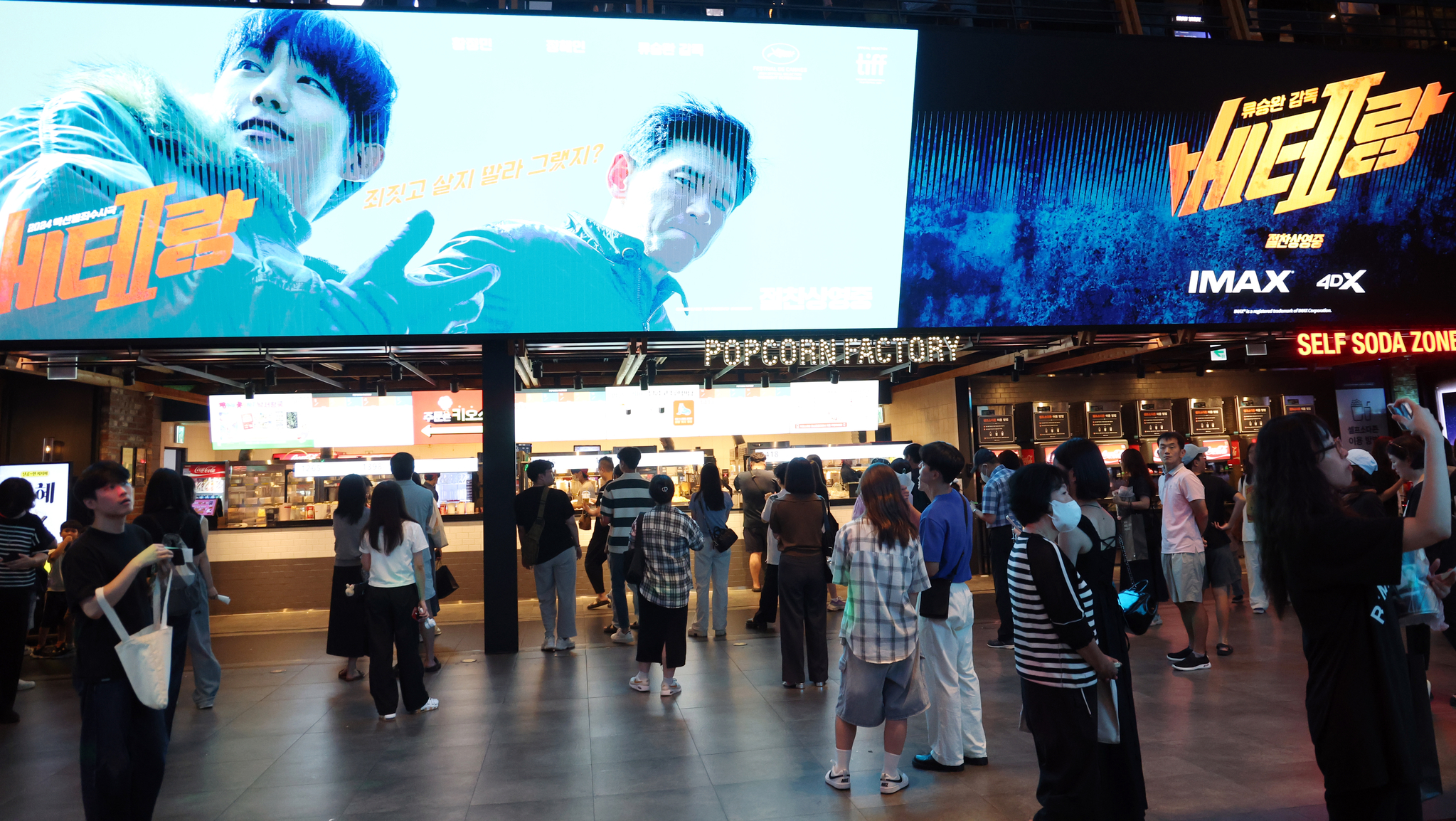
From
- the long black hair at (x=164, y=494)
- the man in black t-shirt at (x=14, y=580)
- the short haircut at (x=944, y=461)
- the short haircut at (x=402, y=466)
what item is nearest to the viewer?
the short haircut at (x=944, y=461)

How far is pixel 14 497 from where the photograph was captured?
6012 millimetres

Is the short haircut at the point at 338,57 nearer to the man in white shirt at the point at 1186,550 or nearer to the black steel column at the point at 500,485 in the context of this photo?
the black steel column at the point at 500,485

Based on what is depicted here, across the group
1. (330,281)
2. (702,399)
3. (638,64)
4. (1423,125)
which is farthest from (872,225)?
(1423,125)

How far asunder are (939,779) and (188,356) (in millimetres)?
8197

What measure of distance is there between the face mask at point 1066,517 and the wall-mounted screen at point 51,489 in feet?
31.2

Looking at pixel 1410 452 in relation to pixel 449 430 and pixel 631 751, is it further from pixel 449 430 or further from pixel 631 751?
pixel 449 430

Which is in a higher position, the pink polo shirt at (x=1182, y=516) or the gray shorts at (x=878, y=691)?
the pink polo shirt at (x=1182, y=516)

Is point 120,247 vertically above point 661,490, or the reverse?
point 120,247

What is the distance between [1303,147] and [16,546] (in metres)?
11.6

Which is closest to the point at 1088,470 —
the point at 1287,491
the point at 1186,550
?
the point at 1287,491

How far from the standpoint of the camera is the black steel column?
780 centimetres

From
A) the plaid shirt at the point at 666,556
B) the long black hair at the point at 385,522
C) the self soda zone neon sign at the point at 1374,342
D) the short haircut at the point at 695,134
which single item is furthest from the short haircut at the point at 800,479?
the self soda zone neon sign at the point at 1374,342

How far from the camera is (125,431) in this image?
11812 millimetres

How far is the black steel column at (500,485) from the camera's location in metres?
7.80
